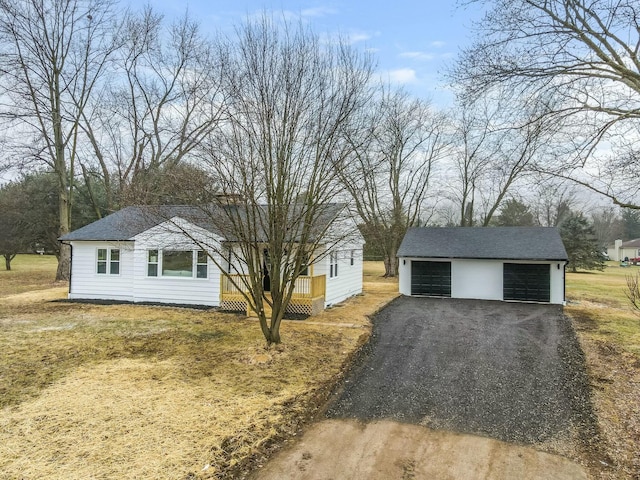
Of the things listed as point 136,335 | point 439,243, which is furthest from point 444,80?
point 439,243

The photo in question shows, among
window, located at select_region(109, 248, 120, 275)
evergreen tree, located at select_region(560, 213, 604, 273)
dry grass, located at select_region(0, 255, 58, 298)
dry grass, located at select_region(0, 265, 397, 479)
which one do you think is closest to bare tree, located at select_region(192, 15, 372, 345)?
dry grass, located at select_region(0, 265, 397, 479)

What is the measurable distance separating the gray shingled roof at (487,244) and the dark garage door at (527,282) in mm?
636

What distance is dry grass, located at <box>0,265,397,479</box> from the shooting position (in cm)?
420

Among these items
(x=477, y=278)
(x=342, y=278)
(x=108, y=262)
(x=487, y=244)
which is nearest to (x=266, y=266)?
(x=342, y=278)

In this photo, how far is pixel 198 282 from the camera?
14125 mm

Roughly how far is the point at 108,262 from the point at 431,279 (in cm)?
1413

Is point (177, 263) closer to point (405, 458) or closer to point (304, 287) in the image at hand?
point (304, 287)

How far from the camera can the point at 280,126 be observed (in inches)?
294

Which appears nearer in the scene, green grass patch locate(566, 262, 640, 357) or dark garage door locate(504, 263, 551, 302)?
green grass patch locate(566, 262, 640, 357)

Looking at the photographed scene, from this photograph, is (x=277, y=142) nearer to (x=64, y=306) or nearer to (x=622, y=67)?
(x=622, y=67)

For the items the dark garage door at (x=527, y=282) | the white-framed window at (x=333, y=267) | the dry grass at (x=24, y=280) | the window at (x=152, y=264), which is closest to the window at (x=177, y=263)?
the window at (x=152, y=264)

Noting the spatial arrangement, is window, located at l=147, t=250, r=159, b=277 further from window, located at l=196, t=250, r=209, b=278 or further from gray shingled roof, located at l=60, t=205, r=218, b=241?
window, located at l=196, t=250, r=209, b=278

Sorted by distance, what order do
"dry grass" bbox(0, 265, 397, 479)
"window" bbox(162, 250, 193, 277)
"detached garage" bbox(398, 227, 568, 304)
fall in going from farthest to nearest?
"detached garage" bbox(398, 227, 568, 304), "window" bbox(162, 250, 193, 277), "dry grass" bbox(0, 265, 397, 479)

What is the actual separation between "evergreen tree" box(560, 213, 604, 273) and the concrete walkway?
114ft
